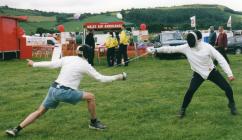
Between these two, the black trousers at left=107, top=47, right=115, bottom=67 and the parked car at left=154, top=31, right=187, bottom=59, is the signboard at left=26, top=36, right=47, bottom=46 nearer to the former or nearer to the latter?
the parked car at left=154, top=31, right=187, bottom=59

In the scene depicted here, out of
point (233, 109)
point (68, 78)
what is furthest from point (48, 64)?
point (233, 109)

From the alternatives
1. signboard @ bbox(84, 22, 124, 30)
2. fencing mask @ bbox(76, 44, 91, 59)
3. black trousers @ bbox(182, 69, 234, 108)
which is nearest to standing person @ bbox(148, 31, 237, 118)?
black trousers @ bbox(182, 69, 234, 108)

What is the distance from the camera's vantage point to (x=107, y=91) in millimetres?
14828

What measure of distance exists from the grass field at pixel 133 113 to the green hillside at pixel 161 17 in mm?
48047

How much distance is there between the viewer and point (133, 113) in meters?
11.1

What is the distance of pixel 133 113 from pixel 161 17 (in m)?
77.7

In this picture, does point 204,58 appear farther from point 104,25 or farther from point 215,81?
point 104,25

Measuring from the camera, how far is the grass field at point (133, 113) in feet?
30.0

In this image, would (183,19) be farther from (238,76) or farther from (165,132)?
(165,132)

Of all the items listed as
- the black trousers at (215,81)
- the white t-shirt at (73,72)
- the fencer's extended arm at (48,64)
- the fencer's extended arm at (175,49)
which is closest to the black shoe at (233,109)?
the black trousers at (215,81)

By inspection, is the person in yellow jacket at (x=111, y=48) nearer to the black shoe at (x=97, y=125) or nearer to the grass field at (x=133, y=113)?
the grass field at (x=133, y=113)

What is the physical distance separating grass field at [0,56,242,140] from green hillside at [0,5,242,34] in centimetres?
4805

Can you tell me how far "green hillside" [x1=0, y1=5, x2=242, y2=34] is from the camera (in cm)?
7288

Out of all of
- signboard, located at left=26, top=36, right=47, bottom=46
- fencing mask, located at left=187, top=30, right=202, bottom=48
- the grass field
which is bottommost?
the grass field
